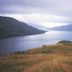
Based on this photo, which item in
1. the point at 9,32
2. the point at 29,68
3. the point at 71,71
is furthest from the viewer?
the point at 9,32

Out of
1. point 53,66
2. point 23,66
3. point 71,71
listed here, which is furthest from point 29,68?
point 71,71

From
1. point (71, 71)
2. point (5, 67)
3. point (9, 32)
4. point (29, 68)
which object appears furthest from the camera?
point (9, 32)

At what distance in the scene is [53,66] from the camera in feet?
56.6

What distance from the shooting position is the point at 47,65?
17484 mm

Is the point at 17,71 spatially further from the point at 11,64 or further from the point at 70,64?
the point at 70,64

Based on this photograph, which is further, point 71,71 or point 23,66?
point 23,66

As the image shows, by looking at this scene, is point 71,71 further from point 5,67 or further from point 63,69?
point 5,67

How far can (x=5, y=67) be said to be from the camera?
62.0 feet

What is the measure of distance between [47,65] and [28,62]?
305 centimetres

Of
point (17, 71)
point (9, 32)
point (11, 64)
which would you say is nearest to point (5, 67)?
point (11, 64)

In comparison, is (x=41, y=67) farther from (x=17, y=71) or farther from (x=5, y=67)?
(x=5, y=67)

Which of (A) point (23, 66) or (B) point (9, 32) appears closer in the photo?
(A) point (23, 66)

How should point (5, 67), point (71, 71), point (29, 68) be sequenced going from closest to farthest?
1. point (71, 71)
2. point (29, 68)
3. point (5, 67)

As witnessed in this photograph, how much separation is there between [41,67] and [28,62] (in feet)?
10.0
